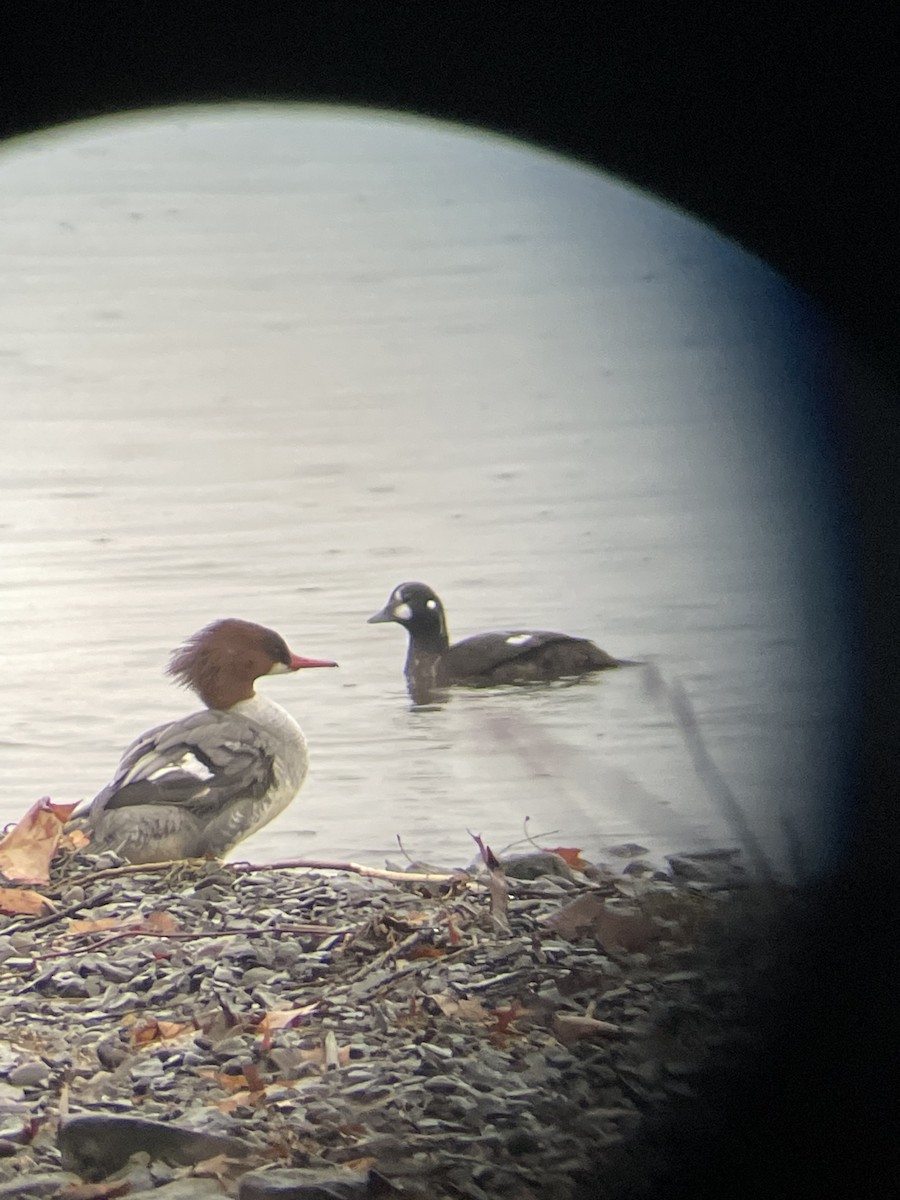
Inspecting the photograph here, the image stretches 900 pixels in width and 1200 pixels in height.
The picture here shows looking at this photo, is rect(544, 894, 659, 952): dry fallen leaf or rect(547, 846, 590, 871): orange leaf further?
rect(547, 846, 590, 871): orange leaf

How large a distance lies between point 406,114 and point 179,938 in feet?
3.99

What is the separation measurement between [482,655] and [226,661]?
423 millimetres

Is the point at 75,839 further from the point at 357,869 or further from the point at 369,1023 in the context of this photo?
the point at 369,1023

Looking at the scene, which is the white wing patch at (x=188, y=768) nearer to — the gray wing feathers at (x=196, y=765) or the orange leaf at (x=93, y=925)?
the gray wing feathers at (x=196, y=765)

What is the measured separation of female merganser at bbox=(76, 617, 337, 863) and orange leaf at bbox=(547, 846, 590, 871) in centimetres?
43

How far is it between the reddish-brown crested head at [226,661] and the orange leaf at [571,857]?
532 millimetres

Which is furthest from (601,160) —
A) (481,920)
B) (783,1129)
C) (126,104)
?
(783,1129)

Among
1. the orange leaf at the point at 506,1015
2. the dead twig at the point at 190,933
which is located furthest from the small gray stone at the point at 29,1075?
the orange leaf at the point at 506,1015

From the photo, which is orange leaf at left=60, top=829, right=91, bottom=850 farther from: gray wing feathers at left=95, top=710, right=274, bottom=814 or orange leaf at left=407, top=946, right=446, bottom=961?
orange leaf at left=407, top=946, right=446, bottom=961

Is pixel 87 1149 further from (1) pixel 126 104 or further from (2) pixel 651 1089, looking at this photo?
(1) pixel 126 104

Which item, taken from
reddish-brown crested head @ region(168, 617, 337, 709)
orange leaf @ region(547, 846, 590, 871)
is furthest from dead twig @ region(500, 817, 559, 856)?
reddish-brown crested head @ region(168, 617, 337, 709)

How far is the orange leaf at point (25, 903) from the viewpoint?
6.62 feet

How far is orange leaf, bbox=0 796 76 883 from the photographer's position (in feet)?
6.85

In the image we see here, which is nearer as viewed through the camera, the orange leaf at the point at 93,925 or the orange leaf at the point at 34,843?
the orange leaf at the point at 93,925
